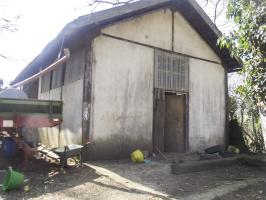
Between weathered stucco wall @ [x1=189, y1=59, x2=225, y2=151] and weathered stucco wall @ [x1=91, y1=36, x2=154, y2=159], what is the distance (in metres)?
2.20

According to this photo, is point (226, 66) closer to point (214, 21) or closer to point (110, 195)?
point (214, 21)

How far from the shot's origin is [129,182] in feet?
22.5

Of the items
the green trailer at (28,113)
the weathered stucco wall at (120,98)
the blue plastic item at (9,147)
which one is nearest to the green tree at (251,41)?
the weathered stucco wall at (120,98)

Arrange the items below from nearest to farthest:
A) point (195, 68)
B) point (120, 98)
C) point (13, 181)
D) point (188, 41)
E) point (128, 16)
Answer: point (13, 181)
point (120, 98)
point (128, 16)
point (188, 41)
point (195, 68)

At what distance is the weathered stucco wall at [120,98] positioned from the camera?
9.23m

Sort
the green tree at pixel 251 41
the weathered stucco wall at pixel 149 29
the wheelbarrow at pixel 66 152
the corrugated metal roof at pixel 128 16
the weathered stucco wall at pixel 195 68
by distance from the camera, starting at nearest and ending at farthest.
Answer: the green tree at pixel 251 41 → the wheelbarrow at pixel 66 152 → the corrugated metal roof at pixel 128 16 → the weathered stucco wall at pixel 149 29 → the weathered stucco wall at pixel 195 68

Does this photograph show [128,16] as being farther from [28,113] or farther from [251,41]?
[251,41]

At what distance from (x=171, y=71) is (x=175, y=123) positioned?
198 centimetres

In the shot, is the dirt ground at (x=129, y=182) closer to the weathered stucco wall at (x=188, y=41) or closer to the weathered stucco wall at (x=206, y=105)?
the weathered stucco wall at (x=206, y=105)

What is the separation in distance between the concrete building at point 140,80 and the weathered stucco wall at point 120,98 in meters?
0.03

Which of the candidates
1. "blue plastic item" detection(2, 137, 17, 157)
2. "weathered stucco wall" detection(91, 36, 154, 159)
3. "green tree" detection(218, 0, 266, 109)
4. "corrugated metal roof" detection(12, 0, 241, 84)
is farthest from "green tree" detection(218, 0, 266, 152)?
"blue plastic item" detection(2, 137, 17, 157)

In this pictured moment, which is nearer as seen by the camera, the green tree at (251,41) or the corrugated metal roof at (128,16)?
the green tree at (251,41)

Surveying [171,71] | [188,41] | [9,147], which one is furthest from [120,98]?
[188,41]

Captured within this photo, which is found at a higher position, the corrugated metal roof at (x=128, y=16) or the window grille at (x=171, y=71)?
the corrugated metal roof at (x=128, y=16)
